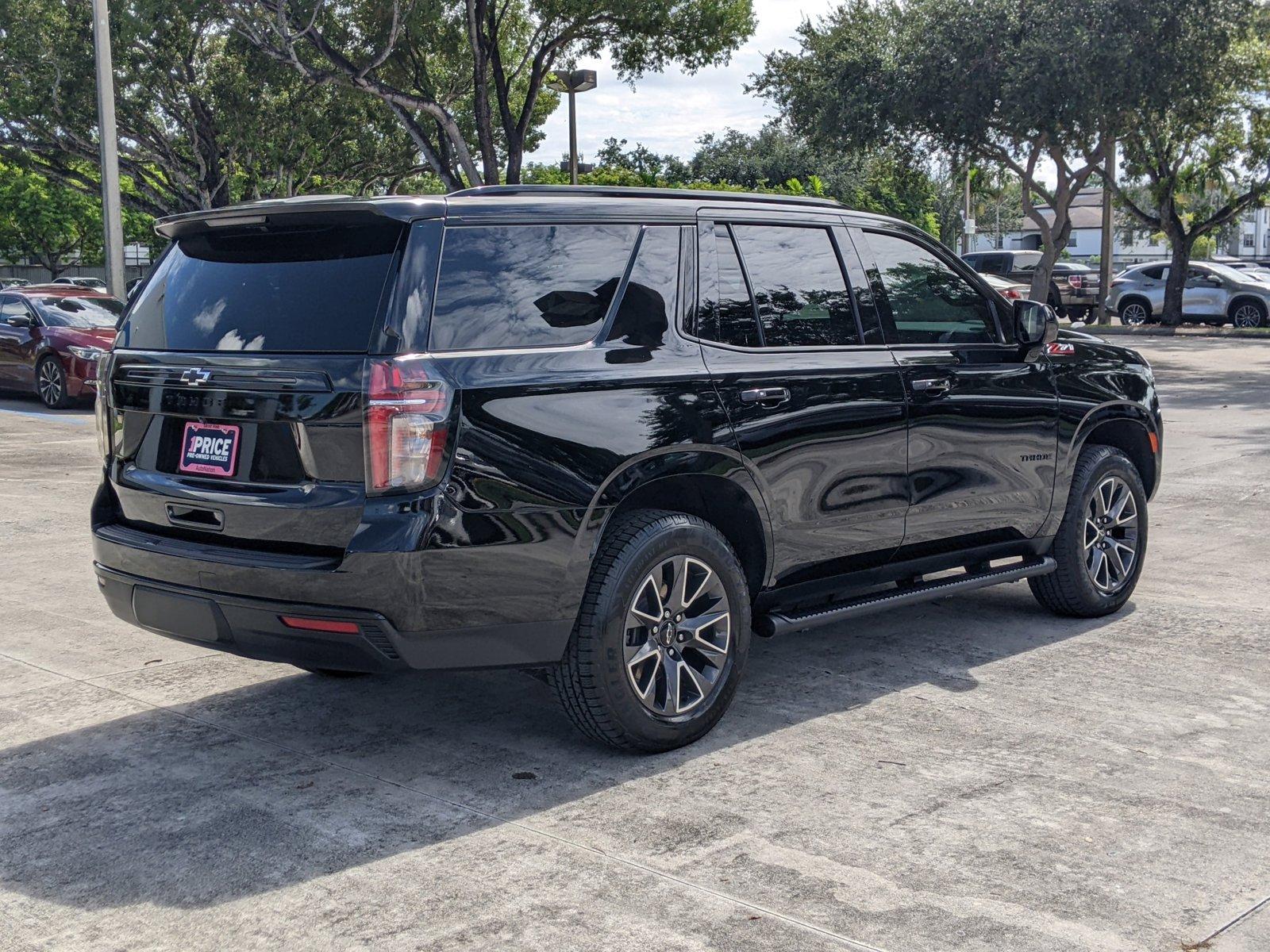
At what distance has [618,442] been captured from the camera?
465 centimetres

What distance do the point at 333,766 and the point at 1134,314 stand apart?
3626cm

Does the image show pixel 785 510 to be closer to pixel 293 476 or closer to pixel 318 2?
pixel 293 476

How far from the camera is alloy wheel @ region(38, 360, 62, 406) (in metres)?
18.9

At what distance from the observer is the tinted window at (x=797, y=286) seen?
5.36 m

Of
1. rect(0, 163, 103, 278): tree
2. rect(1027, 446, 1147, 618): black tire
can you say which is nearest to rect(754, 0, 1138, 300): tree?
rect(1027, 446, 1147, 618): black tire

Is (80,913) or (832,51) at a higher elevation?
(832,51)

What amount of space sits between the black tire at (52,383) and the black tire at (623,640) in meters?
16.0

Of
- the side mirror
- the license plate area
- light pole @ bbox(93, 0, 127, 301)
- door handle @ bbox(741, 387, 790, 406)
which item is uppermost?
light pole @ bbox(93, 0, 127, 301)

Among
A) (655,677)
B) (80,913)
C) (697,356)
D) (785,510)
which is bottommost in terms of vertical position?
(80,913)

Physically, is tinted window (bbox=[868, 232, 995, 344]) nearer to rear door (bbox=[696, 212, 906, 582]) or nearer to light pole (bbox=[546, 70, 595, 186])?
rear door (bbox=[696, 212, 906, 582])

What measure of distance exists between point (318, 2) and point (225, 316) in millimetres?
24353

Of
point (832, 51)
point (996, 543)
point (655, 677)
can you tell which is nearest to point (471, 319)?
point (655, 677)

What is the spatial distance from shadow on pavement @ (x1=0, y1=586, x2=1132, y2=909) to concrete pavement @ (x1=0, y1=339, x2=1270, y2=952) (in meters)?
0.01

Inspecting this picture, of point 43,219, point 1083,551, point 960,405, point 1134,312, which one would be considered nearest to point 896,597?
point 960,405
